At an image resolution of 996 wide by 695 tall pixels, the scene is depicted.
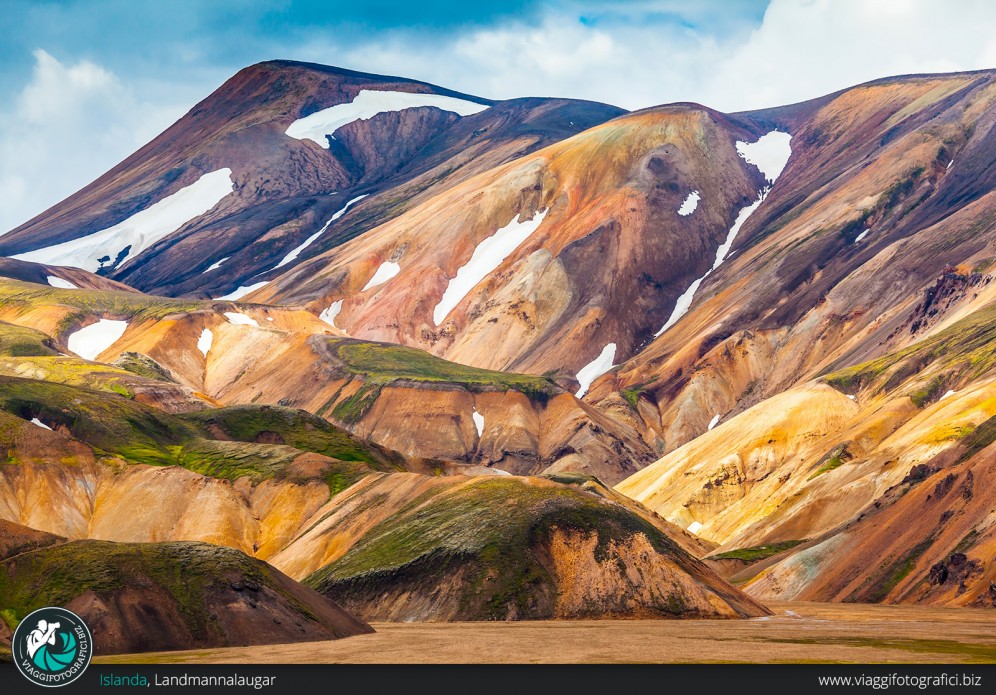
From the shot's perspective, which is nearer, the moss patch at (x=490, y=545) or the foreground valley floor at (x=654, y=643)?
the foreground valley floor at (x=654, y=643)

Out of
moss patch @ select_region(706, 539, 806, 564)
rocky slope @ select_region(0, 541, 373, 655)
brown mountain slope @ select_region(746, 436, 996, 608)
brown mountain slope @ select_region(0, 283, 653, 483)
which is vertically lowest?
rocky slope @ select_region(0, 541, 373, 655)

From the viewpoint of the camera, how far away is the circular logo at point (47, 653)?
4084cm

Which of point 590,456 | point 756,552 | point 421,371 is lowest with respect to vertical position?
point 756,552

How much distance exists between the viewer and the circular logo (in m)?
40.8

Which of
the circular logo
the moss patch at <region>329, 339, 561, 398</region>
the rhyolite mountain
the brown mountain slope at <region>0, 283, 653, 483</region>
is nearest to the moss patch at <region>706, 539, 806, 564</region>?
the rhyolite mountain

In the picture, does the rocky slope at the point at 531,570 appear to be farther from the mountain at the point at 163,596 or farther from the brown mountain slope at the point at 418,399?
the brown mountain slope at the point at 418,399

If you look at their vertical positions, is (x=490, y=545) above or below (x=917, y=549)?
above

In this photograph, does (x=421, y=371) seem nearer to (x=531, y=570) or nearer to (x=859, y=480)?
(x=859, y=480)

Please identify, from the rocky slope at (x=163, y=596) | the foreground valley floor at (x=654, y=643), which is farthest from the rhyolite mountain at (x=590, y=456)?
the rocky slope at (x=163, y=596)

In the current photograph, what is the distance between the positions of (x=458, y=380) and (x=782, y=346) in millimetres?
44706

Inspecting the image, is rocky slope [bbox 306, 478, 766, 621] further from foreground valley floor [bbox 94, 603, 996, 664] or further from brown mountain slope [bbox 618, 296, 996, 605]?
brown mountain slope [bbox 618, 296, 996, 605]

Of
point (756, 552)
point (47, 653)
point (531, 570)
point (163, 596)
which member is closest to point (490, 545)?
point (531, 570)

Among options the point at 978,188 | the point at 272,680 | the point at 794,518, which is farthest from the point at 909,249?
the point at 272,680

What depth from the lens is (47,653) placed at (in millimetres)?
41156
